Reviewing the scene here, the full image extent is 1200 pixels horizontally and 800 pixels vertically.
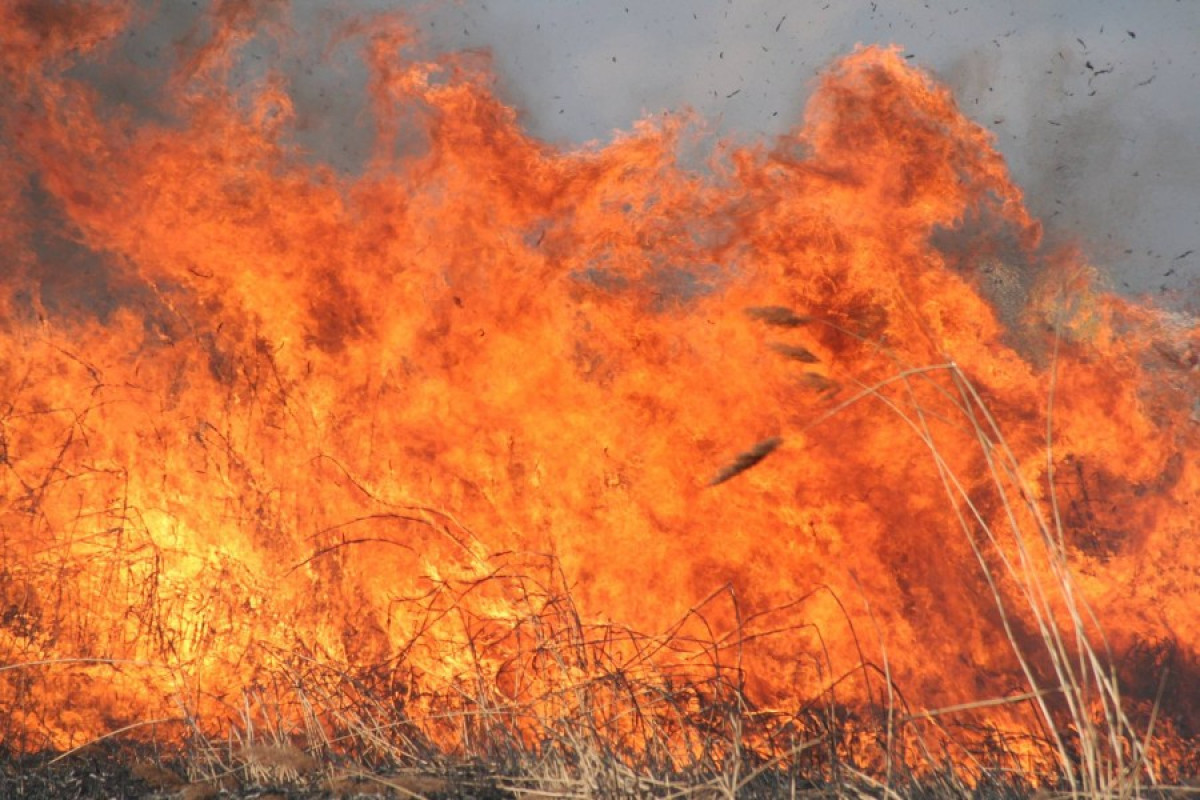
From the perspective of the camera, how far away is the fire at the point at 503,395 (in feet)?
27.7

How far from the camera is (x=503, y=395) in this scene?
8.71 metres

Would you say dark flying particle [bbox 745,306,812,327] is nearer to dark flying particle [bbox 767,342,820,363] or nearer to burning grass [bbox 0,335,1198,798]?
dark flying particle [bbox 767,342,820,363]

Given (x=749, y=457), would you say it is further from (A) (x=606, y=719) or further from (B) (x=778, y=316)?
(A) (x=606, y=719)

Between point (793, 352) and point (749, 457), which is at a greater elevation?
point (793, 352)

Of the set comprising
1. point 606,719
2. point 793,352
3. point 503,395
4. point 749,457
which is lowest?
point 606,719

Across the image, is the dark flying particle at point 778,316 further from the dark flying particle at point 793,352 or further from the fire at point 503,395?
the fire at point 503,395

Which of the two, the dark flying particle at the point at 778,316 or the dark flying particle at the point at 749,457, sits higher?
the dark flying particle at the point at 778,316

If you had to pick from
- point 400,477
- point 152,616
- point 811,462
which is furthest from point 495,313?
point 152,616

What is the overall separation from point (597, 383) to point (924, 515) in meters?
3.20

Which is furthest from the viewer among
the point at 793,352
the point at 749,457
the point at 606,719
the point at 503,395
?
the point at 503,395

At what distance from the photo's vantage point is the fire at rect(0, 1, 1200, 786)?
27.7 ft

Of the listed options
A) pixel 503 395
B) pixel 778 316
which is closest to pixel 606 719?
pixel 778 316

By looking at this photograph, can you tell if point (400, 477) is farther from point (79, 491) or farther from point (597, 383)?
point (79, 491)

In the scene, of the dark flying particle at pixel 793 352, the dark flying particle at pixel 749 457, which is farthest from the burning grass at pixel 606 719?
the dark flying particle at pixel 793 352
